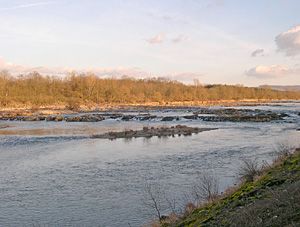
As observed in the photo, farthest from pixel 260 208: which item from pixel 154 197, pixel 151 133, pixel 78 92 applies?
pixel 78 92

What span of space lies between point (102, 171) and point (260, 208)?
47.8 ft

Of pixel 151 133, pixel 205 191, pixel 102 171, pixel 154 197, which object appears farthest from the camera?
pixel 151 133

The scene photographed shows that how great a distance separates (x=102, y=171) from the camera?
2322 cm

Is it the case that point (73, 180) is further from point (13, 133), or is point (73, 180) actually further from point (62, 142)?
point (13, 133)

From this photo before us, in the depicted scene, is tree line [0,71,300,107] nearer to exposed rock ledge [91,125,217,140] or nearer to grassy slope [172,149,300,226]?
exposed rock ledge [91,125,217,140]

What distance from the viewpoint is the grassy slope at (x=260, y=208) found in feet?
27.5

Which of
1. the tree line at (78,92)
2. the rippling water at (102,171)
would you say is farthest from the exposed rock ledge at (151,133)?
the tree line at (78,92)

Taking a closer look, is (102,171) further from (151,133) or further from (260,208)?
(151,133)

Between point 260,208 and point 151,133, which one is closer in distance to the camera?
point 260,208

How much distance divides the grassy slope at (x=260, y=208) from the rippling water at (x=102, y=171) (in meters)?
3.03

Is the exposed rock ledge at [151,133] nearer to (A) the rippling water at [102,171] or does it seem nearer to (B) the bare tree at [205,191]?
(A) the rippling water at [102,171]

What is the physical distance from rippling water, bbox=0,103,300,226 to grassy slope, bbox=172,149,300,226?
303 cm

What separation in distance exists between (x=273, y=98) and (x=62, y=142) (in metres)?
161

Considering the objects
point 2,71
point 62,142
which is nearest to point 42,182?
point 62,142
